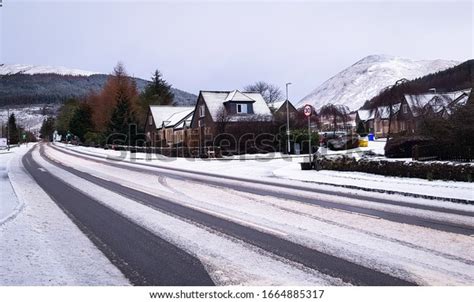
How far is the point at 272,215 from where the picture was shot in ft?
32.2

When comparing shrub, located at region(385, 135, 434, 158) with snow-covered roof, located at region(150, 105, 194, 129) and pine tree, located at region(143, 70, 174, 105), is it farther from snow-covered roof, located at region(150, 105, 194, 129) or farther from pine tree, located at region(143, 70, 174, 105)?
pine tree, located at region(143, 70, 174, 105)

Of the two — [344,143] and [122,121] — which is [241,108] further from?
[122,121]

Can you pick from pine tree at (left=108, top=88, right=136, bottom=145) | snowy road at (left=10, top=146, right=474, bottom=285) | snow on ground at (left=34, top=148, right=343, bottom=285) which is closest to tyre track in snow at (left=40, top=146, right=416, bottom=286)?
snowy road at (left=10, top=146, right=474, bottom=285)

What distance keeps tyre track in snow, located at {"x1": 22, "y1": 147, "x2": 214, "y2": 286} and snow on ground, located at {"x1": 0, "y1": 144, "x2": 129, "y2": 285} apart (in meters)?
0.18

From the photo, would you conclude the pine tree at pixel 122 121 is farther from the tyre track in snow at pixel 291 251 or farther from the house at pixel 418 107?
the tyre track in snow at pixel 291 251

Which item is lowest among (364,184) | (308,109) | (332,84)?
(364,184)

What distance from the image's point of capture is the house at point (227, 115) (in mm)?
41781

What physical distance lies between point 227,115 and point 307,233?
1489 inches

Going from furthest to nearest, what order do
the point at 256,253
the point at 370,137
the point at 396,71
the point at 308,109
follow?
the point at 370,137 → the point at 396,71 → the point at 308,109 → the point at 256,253

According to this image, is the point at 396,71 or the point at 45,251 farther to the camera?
the point at 396,71

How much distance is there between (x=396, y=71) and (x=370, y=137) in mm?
35085

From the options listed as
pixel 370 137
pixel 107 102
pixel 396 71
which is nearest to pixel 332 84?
pixel 396 71

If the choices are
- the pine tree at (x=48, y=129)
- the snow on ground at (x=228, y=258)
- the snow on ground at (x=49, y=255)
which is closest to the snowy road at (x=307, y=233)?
the snow on ground at (x=228, y=258)
